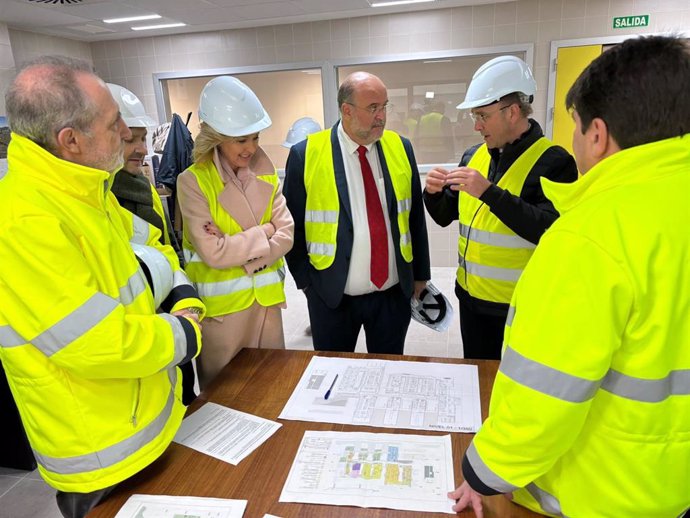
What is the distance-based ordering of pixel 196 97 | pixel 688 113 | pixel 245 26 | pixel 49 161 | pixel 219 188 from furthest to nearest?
pixel 196 97
pixel 245 26
pixel 219 188
pixel 49 161
pixel 688 113

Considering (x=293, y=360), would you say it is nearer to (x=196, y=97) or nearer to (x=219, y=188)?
(x=219, y=188)

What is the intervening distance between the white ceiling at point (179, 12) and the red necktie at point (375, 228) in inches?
115

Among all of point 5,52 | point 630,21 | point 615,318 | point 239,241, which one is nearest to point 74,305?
point 239,241

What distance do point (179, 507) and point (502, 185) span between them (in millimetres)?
1532

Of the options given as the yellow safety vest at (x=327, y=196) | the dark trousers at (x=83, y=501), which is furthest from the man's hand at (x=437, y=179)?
the dark trousers at (x=83, y=501)

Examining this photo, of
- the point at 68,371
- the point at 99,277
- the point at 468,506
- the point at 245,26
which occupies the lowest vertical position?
the point at 468,506

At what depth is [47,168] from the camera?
3.04ft

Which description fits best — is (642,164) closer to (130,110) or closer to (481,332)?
(481,332)

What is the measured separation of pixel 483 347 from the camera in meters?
2.05

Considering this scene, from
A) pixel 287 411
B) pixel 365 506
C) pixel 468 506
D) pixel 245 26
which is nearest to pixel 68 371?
pixel 287 411

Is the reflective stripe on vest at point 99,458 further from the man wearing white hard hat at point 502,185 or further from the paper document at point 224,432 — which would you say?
the man wearing white hard hat at point 502,185

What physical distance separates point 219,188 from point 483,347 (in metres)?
1.31

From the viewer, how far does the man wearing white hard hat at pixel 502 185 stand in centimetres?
169

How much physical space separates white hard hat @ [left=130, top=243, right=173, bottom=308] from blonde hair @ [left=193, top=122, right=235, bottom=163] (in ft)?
1.68
